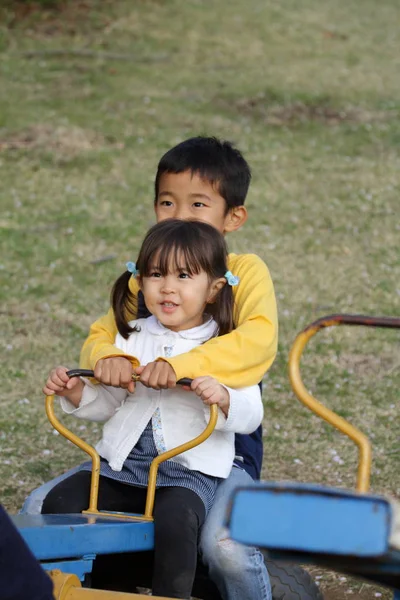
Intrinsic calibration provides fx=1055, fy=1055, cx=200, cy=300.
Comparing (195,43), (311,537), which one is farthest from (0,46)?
(311,537)

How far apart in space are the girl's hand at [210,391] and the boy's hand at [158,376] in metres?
0.07

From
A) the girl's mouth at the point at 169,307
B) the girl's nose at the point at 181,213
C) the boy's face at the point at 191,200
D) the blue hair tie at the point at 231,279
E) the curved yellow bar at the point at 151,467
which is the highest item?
the boy's face at the point at 191,200

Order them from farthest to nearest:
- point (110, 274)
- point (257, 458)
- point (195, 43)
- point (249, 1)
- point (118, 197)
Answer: point (249, 1), point (195, 43), point (118, 197), point (110, 274), point (257, 458)

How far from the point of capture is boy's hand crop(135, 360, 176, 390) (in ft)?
10.1

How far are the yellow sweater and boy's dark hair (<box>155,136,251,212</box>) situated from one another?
28 cm

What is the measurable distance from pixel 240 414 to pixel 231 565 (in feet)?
1.45

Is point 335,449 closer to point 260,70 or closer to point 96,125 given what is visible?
point 96,125

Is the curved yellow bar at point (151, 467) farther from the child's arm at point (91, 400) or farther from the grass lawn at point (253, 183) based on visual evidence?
the grass lawn at point (253, 183)

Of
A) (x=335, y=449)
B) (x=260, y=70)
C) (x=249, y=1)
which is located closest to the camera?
(x=335, y=449)

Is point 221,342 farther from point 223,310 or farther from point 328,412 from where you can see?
point 328,412

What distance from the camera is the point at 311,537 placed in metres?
1.56

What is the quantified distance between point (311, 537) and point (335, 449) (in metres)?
3.49

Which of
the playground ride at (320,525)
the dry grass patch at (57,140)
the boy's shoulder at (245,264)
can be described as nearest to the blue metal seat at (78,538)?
the boy's shoulder at (245,264)

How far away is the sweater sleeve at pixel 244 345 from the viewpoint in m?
3.16
